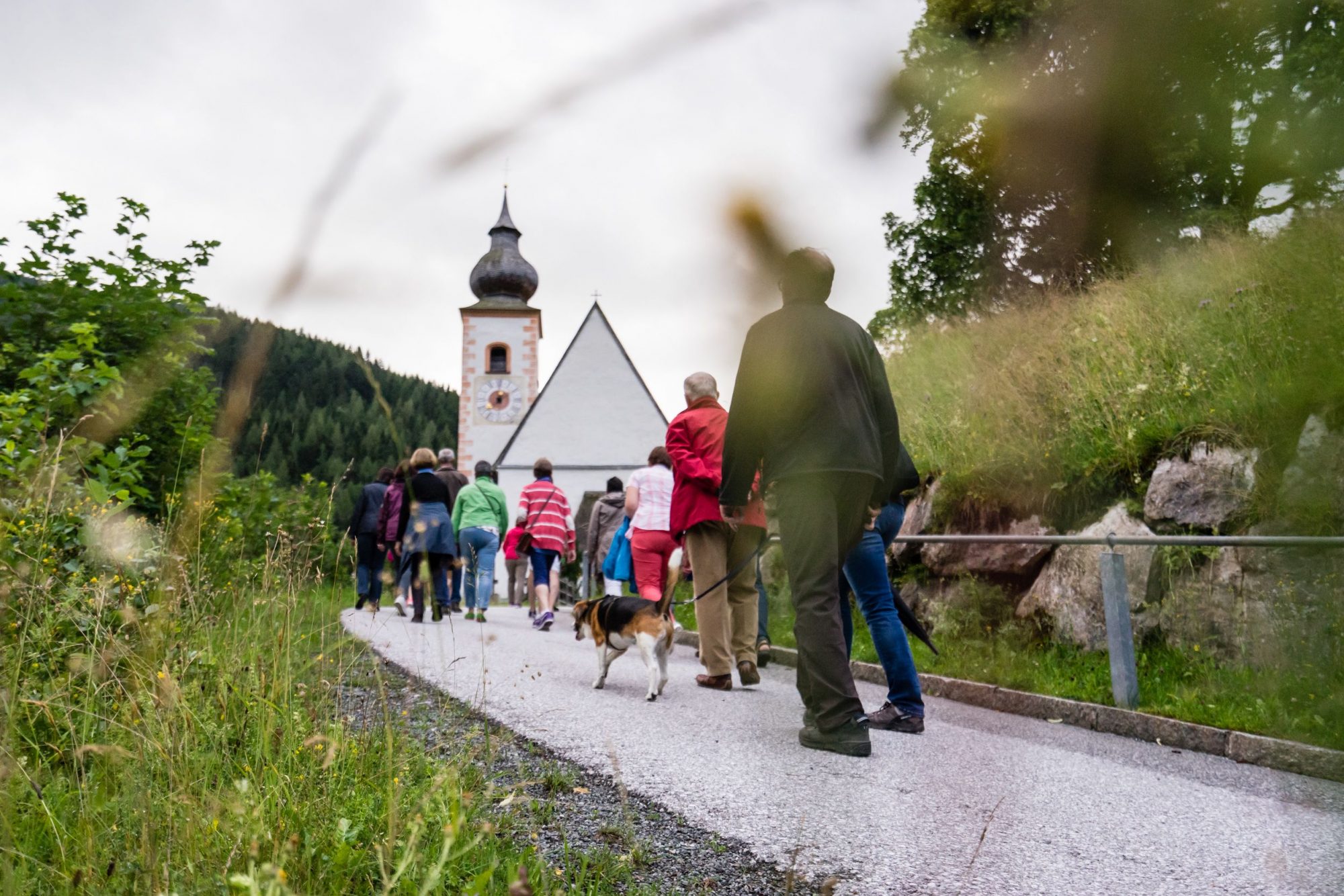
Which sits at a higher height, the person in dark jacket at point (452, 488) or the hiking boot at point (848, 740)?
the person in dark jacket at point (452, 488)

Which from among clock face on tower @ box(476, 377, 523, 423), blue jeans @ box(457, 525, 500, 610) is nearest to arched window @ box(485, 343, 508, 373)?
clock face on tower @ box(476, 377, 523, 423)

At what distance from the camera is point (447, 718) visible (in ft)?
14.1

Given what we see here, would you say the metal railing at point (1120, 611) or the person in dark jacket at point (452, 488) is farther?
the person in dark jacket at point (452, 488)

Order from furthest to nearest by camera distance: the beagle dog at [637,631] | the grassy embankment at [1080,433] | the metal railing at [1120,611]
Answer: the beagle dog at [637,631]
the metal railing at [1120,611]
the grassy embankment at [1080,433]

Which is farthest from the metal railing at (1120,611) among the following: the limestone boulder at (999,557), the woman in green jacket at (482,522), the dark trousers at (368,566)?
the dark trousers at (368,566)

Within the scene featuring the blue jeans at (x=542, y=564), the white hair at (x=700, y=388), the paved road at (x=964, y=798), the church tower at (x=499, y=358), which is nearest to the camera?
the paved road at (x=964, y=798)

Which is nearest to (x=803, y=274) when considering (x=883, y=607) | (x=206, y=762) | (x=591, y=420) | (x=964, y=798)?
(x=206, y=762)

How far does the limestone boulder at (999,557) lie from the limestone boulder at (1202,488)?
37.9 inches

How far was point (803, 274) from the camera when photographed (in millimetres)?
773

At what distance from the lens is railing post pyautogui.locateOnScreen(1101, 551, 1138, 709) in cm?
538

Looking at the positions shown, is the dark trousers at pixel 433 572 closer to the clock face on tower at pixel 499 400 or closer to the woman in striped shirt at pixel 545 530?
the woman in striped shirt at pixel 545 530

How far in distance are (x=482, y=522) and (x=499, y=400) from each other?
4241cm

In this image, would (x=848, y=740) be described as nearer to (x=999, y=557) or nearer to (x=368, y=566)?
(x=999, y=557)

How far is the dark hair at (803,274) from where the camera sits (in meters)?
0.58
